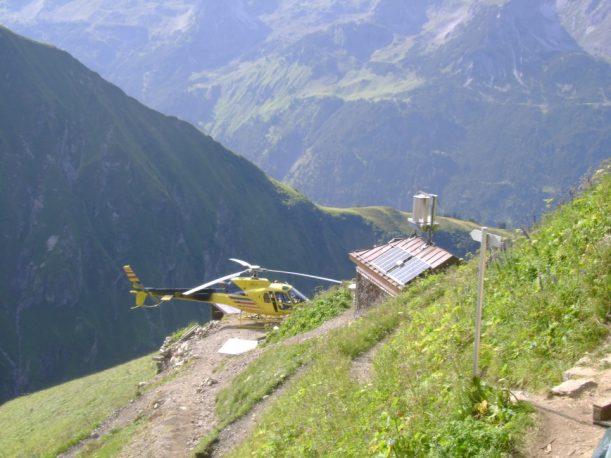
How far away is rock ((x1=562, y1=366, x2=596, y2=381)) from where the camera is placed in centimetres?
879

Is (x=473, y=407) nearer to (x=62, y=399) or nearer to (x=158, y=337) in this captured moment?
(x=62, y=399)

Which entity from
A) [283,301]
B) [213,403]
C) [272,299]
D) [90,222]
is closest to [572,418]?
[213,403]

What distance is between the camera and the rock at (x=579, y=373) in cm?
879

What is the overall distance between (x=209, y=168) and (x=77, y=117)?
43413mm

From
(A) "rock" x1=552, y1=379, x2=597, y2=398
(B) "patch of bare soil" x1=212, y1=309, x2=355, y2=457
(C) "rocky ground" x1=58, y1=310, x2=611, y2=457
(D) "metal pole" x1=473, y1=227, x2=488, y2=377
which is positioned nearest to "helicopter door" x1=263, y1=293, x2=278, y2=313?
(C) "rocky ground" x1=58, y1=310, x2=611, y2=457

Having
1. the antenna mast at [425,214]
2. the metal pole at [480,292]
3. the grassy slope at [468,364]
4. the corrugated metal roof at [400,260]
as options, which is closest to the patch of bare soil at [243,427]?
the grassy slope at [468,364]

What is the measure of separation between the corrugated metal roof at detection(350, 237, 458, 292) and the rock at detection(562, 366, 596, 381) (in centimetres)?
1124

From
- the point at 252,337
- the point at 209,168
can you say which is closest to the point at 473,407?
the point at 252,337

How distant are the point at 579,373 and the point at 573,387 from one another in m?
0.47

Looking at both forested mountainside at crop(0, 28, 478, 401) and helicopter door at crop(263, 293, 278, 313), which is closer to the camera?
helicopter door at crop(263, 293, 278, 313)

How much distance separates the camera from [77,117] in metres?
167

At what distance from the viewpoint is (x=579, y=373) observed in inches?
350

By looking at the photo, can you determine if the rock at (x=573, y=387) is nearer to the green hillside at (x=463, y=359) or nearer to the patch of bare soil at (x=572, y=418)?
the patch of bare soil at (x=572, y=418)

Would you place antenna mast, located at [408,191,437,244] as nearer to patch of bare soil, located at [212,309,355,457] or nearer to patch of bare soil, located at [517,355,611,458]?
patch of bare soil, located at [212,309,355,457]
